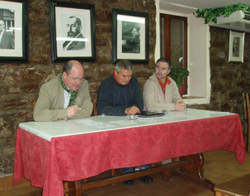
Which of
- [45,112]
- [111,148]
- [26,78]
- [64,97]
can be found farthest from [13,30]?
[111,148]

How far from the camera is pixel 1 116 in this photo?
2924 mm

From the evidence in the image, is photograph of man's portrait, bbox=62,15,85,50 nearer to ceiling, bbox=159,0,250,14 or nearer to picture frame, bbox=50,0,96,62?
picture frame, bbox=50,0,96,62

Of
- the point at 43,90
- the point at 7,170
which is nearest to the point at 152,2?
the point at 43,90

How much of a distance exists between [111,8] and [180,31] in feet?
5.62

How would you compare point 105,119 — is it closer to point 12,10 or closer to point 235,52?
point 12,10

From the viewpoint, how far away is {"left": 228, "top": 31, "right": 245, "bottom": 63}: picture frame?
5293mm

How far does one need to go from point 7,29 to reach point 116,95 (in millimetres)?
1265

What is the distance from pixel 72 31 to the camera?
330 cm

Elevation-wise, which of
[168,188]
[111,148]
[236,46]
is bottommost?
[168,188]

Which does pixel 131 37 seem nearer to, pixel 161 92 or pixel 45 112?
pixel 161 92

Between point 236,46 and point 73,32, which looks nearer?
point 73,32

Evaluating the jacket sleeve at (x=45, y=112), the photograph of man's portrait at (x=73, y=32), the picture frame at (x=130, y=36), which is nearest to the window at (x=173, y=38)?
the picture frame at (x=130, y=36)

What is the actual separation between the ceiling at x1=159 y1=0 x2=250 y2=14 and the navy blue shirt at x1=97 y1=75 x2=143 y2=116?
5.13 feet

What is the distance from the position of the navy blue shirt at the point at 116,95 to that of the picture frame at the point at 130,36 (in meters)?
0.54
